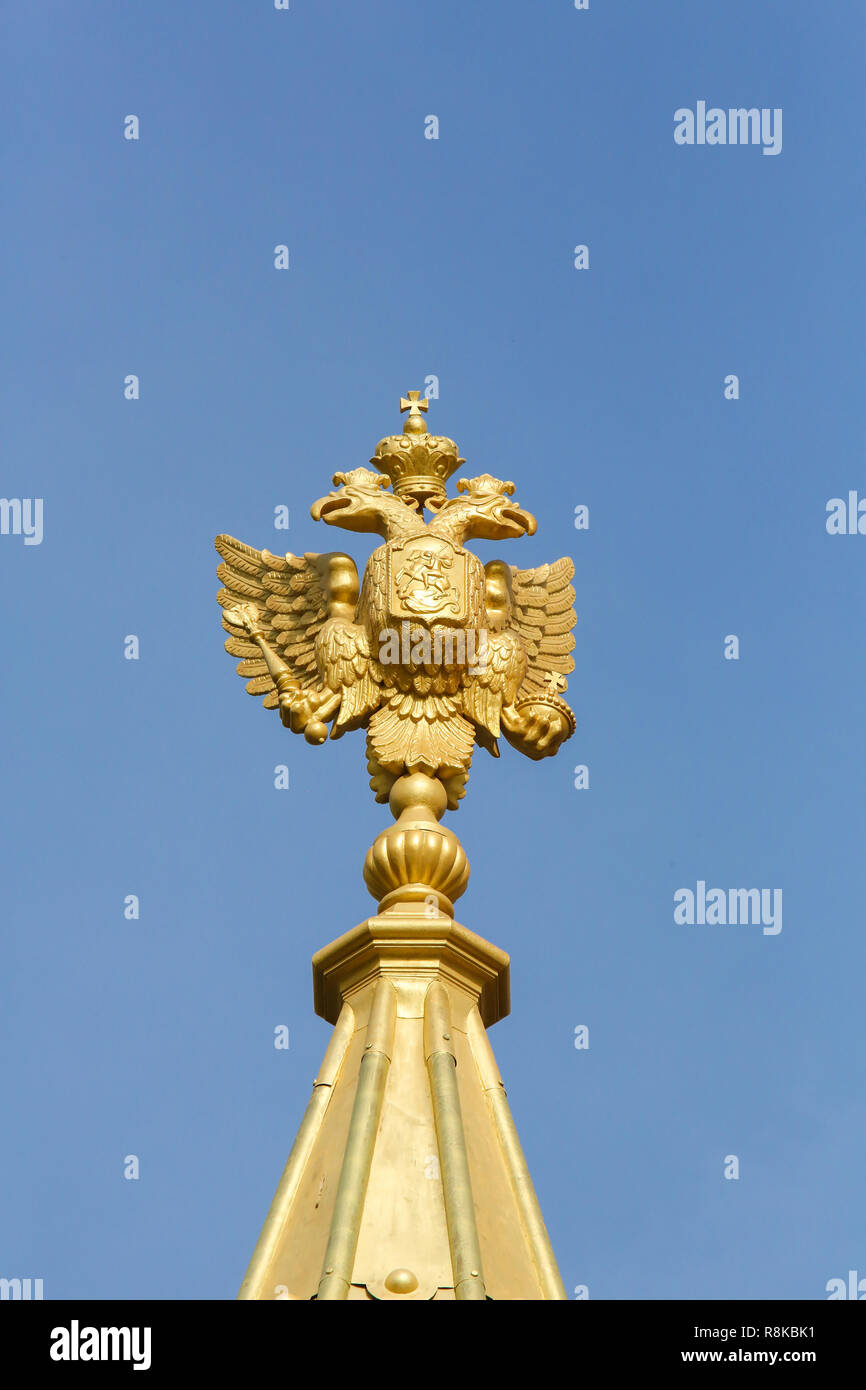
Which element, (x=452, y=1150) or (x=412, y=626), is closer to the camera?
(x=452, y=1150)

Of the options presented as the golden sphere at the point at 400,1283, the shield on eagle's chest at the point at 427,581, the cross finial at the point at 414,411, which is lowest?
the golden sphere at the point at 400,1283

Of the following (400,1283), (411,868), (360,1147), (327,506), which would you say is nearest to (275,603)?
(327,506)

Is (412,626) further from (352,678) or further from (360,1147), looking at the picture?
(360,1147)

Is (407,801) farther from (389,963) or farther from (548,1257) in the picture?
(548,1257)

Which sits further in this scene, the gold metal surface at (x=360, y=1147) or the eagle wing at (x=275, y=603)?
the eagle wing at (x=275, y=603)

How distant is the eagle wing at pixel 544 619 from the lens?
1923 centimetres

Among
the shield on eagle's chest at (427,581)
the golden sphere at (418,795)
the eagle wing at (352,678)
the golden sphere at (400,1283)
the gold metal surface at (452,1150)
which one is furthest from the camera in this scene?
the eagle wing at (352,678)

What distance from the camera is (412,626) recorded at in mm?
18109

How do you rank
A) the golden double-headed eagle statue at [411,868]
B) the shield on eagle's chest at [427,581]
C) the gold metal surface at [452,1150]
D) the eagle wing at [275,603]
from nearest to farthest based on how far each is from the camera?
the gold metal surface at [452,1150], the golden double-headed eagle statue at [411,868], the shield on eagle's chest at [427,581], the eagle wing at [275,603]

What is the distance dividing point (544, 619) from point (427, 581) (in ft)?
5.07

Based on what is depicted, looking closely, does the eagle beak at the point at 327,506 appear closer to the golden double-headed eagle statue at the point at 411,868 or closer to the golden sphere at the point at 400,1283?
the golden double-headed eagle statue at the point at 411,868

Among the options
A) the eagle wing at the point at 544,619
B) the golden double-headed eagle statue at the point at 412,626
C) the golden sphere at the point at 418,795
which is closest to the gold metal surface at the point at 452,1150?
the golden sphere at the point at 418,795

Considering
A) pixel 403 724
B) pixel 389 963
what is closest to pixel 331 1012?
pixel 389 963

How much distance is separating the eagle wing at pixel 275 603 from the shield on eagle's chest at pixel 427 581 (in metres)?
0.86
